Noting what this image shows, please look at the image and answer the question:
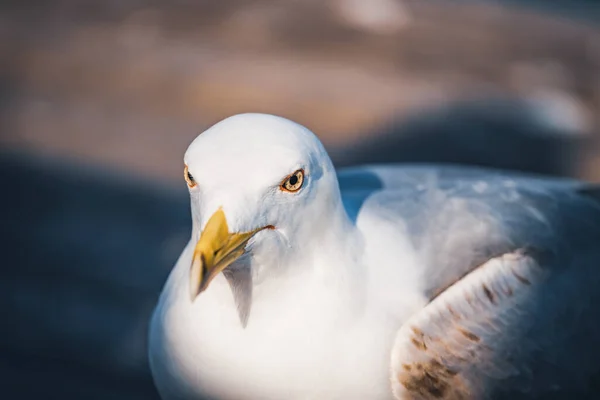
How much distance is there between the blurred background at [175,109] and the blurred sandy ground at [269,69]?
0.05 ft

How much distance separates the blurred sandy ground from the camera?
6.31m

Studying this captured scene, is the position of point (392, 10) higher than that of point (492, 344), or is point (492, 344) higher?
point (392, 10)

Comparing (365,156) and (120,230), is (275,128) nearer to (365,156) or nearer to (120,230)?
(120,230)

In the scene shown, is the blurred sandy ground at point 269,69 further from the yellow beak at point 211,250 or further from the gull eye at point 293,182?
the yellow beak at point 211,250

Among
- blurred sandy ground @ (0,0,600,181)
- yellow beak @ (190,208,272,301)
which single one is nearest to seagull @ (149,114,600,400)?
yellow beak @ (190,208,272,301)

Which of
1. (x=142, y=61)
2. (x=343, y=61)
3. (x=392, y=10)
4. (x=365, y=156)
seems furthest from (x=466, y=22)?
(x=142, y=61)

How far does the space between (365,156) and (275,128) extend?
3.43 m

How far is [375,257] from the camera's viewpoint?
304 centimetres

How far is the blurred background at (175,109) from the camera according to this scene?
16.1 ft

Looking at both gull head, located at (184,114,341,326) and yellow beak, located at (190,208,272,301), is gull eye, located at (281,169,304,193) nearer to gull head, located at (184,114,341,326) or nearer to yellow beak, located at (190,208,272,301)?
gull head, located at (184,114,341,326)

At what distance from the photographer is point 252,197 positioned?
248 cm

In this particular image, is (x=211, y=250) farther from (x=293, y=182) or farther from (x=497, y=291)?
(x=497, y=291)

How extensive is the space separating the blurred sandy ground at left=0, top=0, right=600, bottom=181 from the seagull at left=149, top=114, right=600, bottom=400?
285cm

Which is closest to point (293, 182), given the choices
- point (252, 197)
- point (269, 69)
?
point (252, 197)
